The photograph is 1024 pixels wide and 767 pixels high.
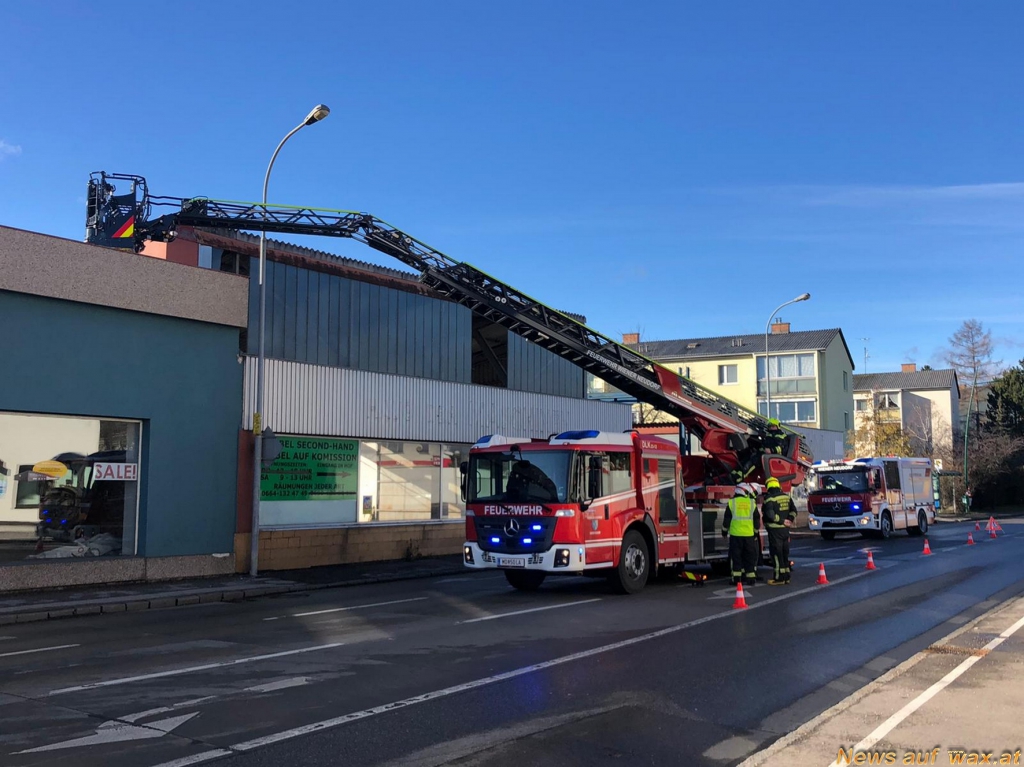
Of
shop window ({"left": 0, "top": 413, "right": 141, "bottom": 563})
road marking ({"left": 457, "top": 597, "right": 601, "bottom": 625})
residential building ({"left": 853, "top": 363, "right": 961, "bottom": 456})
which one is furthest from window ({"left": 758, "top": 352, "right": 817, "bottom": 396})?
shop window ({"left": 0, "top": 413, "right": 141, "bottom": 563})

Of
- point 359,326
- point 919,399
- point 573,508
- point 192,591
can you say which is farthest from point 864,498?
point 919,399

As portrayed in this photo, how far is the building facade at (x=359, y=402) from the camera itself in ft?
64.1

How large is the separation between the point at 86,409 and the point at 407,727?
40.9 ft

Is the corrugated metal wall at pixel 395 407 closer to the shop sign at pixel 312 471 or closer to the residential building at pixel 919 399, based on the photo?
the shop sign at pixel 312 471

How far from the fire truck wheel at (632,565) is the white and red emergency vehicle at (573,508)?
0.7 inches

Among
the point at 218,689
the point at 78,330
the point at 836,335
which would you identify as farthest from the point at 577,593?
the point at 836,335

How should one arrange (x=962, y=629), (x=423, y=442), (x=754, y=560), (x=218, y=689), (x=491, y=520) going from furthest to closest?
(x=423, y=442), (x=754, y=560), (x=491, y=520), (x=962, y=629), (x=218, y=689)

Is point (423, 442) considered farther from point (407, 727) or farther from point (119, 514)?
point (407, 727)

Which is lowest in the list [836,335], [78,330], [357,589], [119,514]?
[357,589]

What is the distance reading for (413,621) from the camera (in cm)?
1171

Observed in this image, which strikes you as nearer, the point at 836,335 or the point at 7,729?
the point at 7,729
